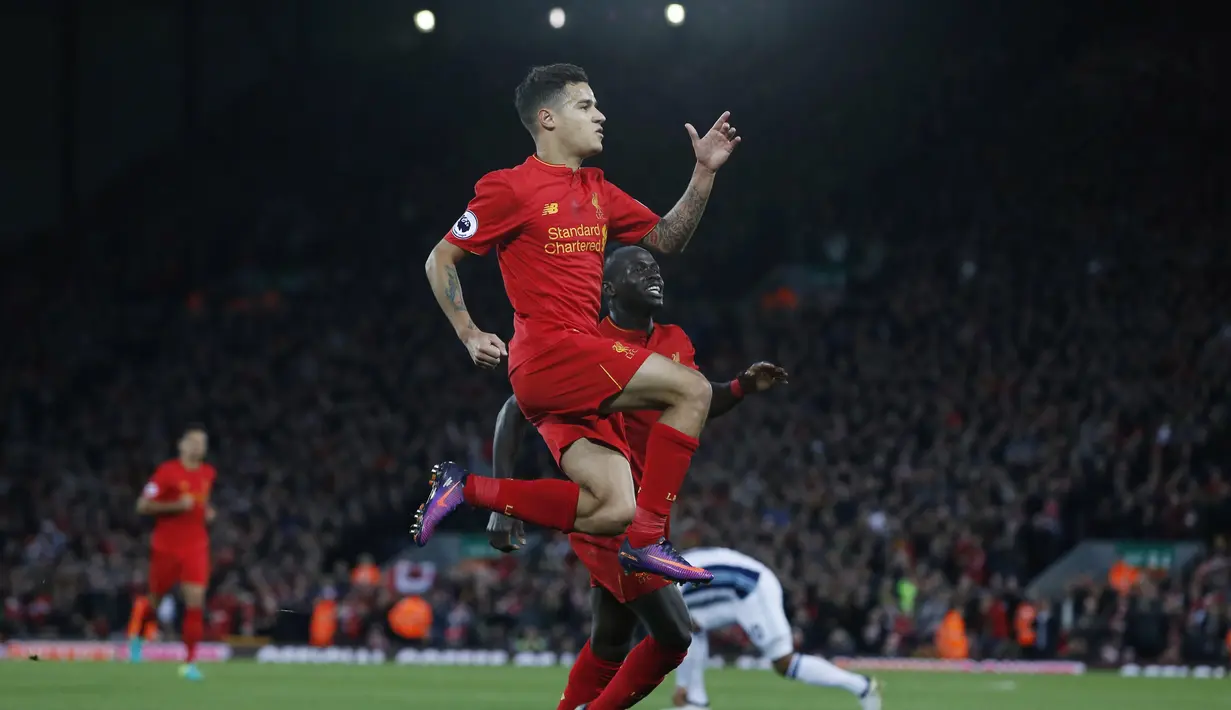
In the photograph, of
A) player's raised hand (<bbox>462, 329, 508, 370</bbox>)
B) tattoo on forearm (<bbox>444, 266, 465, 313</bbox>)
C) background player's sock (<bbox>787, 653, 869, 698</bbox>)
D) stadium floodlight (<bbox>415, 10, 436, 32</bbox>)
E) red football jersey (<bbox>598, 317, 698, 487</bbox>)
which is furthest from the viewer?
stadium floodlight (<bbox>415, 10, 436, 32</bbox>)

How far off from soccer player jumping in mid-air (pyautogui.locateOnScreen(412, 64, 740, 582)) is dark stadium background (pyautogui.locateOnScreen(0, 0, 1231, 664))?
536 inches

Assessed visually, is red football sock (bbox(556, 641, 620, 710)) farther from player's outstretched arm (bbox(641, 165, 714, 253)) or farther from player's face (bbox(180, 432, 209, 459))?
player's face (bbox(180, 432, 209, 459))

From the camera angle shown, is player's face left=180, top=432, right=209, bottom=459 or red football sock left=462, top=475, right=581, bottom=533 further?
player's face left=180, top=432, right=209, bottom=459

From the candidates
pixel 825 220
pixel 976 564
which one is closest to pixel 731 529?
pixel 976 564

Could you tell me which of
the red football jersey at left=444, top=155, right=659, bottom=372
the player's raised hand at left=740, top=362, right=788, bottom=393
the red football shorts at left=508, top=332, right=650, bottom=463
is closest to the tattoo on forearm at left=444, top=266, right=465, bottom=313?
the red football jersey at left=444, top=155, right=659, bottom=372

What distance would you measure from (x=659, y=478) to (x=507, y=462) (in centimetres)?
105

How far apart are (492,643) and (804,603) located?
4084 mm

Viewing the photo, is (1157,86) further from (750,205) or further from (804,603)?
(804,603)

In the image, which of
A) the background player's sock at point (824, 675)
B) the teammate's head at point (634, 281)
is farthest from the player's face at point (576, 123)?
the background player's sock at point (824, 675)

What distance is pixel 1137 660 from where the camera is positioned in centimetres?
1983

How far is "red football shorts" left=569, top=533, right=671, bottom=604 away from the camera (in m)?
7.75

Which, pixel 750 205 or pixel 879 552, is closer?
pixel 879 552

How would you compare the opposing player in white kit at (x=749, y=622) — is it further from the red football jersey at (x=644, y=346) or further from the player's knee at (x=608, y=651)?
the player's knee at (x=608, y=651)

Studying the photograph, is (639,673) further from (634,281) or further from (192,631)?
(192,631)
